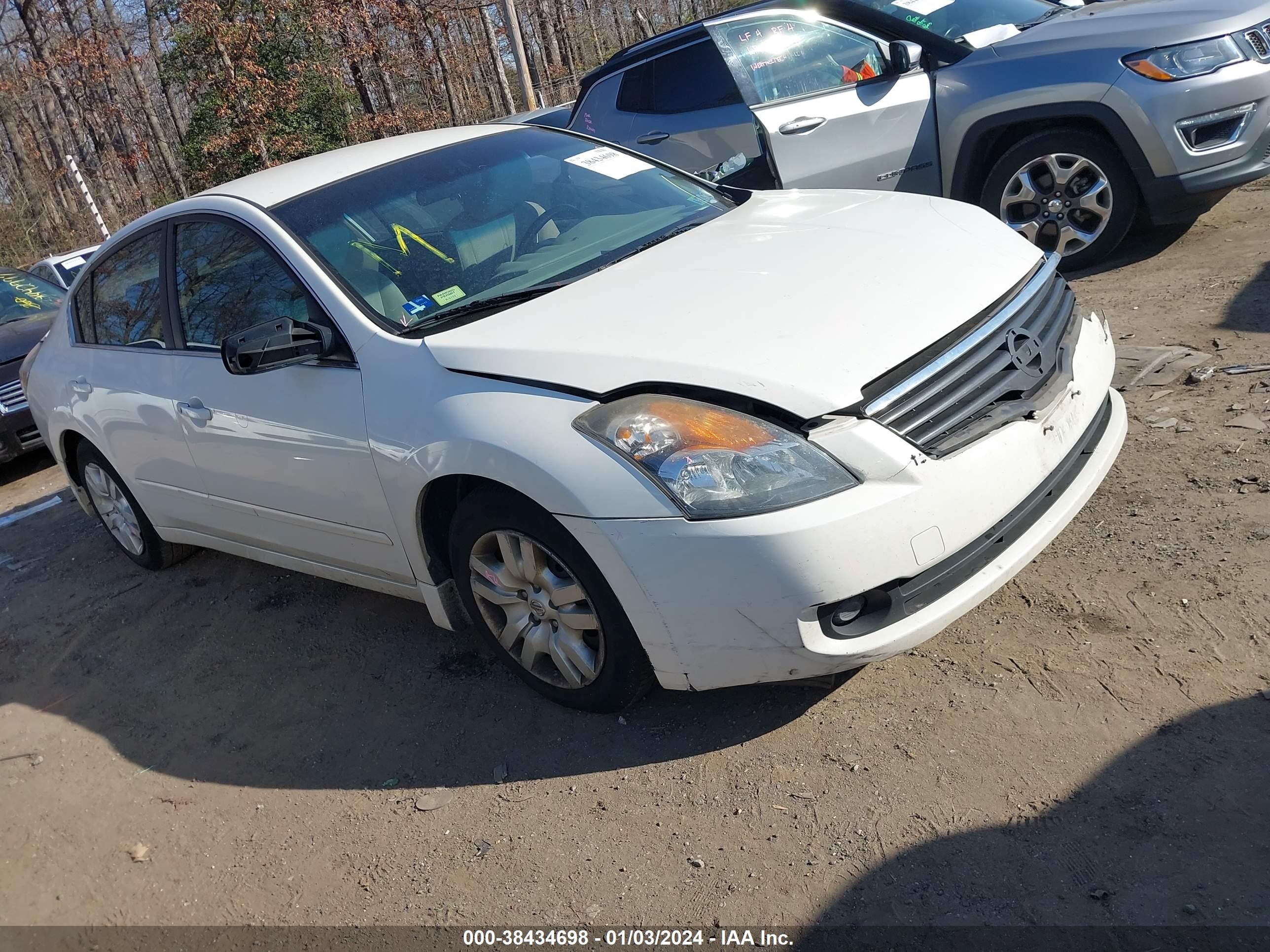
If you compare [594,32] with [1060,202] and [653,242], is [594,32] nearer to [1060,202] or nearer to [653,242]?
[1060,202]

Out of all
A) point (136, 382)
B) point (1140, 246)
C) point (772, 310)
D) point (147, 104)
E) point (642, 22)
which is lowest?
point (1140, 246)

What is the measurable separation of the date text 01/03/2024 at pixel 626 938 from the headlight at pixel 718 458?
37.7 inches

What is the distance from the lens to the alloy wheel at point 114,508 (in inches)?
204

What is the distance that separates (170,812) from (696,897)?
73.4 inches

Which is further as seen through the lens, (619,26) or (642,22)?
(619,26)

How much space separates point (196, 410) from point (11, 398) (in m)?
4.84

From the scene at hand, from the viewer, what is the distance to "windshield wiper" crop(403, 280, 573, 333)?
3338 millimetres

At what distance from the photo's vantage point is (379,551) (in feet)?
11.5

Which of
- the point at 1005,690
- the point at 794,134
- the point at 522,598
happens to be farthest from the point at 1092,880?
the point at 794,134

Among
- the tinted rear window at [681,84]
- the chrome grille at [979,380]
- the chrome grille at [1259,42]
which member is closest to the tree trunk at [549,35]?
the tinted rear window at [681,84]

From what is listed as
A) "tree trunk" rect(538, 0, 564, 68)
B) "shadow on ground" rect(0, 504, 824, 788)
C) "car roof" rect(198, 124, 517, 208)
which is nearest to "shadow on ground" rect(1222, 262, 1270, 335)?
"shadow on ground" rect(0, 504, 824, 788)

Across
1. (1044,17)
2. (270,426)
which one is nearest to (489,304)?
(270,426)

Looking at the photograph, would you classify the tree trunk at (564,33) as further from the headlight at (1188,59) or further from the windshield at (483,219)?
the windshield at (483,219)

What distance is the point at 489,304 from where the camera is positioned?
3381 millimetres
